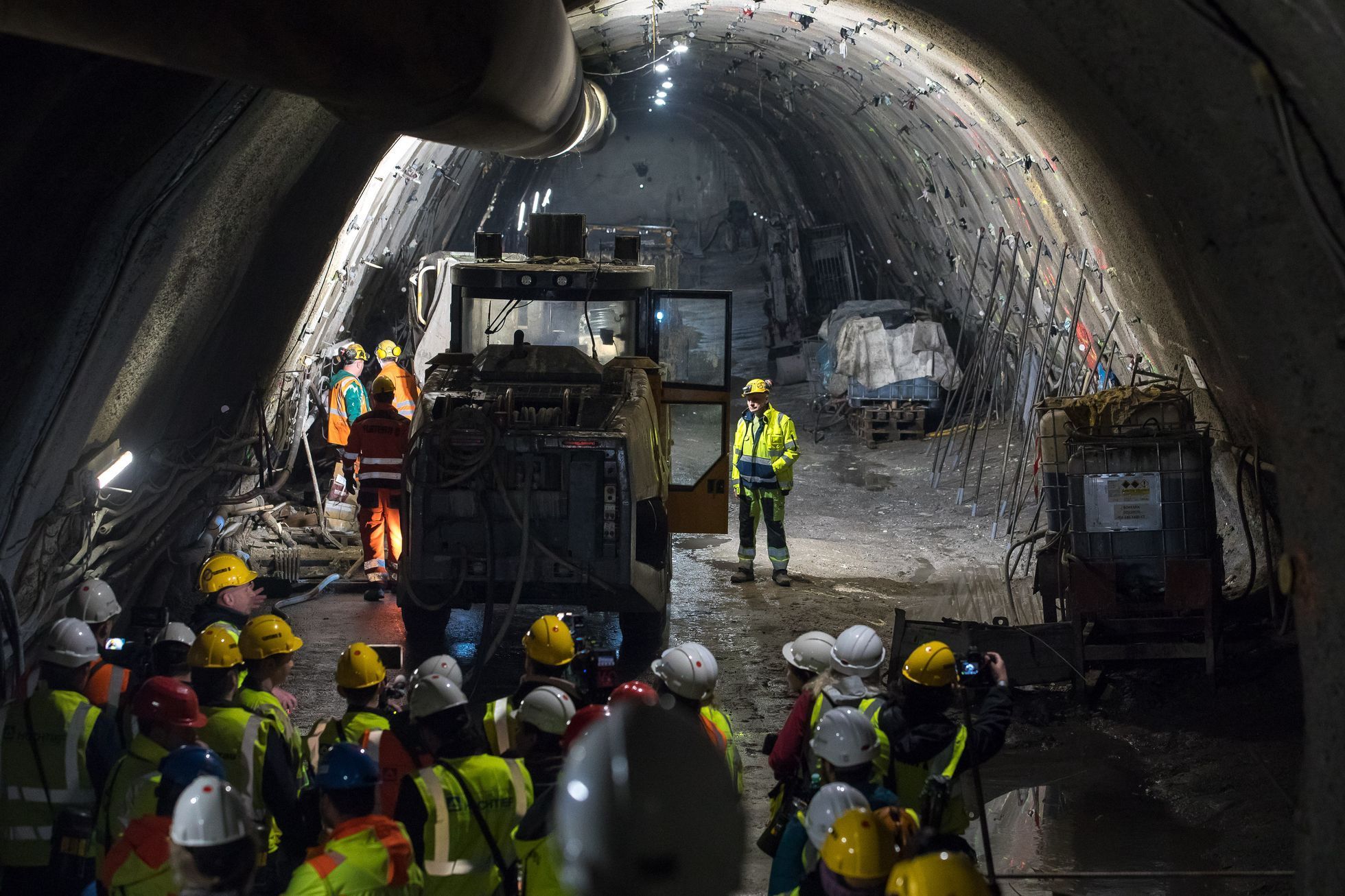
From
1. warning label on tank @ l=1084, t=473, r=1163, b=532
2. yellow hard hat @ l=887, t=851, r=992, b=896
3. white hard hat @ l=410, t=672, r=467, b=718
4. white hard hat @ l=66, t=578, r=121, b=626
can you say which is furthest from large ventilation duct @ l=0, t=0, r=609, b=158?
warning label on tank @ l=1084, t=473, r=1163, b=532

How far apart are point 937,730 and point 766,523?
574cm

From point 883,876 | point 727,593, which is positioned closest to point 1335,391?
point 883,876

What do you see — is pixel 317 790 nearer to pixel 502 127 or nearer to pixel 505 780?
pixel 505 780

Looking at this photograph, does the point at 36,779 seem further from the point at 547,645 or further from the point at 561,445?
the point at 561,445

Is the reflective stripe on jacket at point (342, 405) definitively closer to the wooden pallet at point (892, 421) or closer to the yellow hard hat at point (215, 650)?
the wooden pallet at point (892, 421)

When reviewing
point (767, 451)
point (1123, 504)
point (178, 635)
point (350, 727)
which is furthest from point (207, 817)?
point (767, 451)

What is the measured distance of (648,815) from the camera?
1998mm

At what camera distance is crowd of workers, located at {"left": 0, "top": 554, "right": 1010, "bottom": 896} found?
8.33ft

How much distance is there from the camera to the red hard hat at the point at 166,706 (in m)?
3.69

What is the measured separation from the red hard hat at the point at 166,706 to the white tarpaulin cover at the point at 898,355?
12.3 m

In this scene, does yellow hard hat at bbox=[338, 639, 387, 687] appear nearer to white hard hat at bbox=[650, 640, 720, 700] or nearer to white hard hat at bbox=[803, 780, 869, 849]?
white hard hat at bbox=[650, 640, 720, 700]

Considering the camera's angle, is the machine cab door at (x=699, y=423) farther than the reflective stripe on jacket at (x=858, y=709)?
Yes

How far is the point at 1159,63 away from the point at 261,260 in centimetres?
701

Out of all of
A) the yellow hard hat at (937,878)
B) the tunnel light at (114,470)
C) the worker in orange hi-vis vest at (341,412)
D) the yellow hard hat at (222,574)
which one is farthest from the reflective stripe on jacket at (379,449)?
the yellow hard hat at (937,878)
